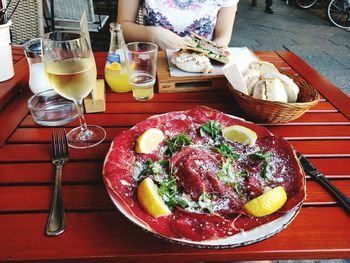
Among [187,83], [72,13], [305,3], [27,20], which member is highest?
[187,83]

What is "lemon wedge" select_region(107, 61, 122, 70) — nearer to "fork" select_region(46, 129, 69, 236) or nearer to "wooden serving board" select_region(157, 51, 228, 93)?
"wooden serving board" select_region(157, 51, 228, 93)

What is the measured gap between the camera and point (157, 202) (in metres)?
0.65

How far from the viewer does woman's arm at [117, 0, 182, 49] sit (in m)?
1.69

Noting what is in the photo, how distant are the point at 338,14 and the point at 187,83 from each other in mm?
5929

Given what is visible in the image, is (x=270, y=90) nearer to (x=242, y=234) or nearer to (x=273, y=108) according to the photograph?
(x=273, y=108)

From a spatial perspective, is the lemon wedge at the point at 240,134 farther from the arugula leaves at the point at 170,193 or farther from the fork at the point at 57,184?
the fork at the point at 57,184

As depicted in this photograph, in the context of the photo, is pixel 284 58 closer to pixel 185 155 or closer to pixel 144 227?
pixel 185 155

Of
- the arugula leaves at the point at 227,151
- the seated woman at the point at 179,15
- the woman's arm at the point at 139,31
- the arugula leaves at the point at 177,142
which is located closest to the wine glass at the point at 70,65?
the arugula leaves at the point at 177,142

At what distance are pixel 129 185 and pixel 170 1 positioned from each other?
4.76ft

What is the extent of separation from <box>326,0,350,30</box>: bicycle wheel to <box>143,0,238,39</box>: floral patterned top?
4737 millimetres

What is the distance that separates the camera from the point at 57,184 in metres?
0.77

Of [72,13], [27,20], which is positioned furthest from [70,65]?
[72,13]

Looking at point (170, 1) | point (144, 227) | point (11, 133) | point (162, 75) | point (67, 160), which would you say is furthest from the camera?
point (170, 1)

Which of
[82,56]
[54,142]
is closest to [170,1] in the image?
[82,56]
